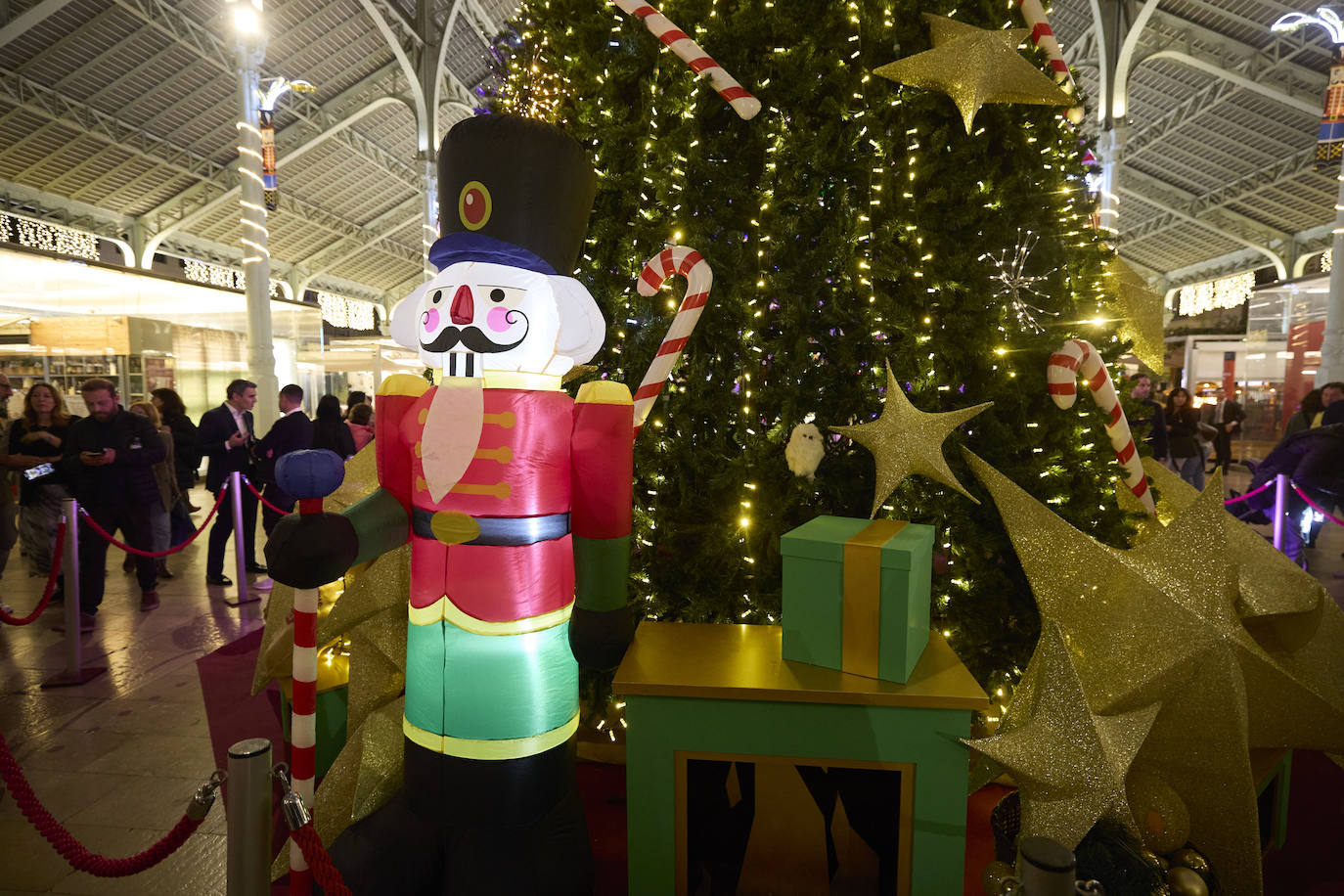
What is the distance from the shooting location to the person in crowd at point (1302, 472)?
15.9ft

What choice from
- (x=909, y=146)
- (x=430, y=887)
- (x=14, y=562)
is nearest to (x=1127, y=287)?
(x=909, y=146)

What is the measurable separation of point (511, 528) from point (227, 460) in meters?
4.83

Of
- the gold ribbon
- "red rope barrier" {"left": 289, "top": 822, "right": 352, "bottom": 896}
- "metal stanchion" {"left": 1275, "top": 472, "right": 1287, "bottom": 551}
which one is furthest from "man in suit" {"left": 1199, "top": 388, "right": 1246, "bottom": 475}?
"red rope barrier" {"left": 289, "top": 822, "right": 352, "bottom": 896}

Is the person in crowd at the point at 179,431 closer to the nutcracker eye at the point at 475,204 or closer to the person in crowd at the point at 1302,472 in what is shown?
the nutcracker eye at the point at 475,204

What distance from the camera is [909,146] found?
237cm

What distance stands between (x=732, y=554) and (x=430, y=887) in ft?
4.33

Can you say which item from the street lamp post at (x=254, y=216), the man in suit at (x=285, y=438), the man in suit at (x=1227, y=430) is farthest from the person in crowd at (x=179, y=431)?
the man in suit at (x=1227, y=430)

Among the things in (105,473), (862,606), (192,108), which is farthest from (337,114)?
(862,606)

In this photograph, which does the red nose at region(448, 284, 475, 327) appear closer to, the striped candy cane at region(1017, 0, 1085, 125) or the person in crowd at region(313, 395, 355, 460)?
the striped candy cane at region(1017, 0, 1085, 125)

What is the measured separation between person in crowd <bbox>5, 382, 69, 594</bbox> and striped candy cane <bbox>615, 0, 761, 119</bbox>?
5.13m

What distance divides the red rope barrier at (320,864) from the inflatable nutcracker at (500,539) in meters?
0.43

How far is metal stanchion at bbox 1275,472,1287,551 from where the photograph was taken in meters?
4.78

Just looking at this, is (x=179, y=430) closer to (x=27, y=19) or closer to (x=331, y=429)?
(x=331, y=429)

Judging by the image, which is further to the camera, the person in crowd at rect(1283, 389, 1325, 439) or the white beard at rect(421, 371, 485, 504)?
the person in crowd at rect(1283, 389, 1325, 439)
